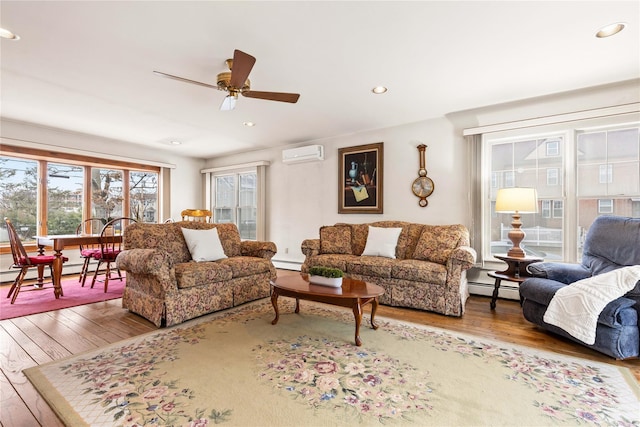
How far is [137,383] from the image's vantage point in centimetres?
188

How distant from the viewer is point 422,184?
4.48 m

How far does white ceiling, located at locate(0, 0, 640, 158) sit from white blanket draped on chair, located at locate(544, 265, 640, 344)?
72.7 inches

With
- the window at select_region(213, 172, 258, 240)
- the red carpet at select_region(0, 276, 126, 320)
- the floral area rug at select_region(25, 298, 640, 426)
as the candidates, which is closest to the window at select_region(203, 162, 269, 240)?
the window at select_region(213, 172, 258, 240)

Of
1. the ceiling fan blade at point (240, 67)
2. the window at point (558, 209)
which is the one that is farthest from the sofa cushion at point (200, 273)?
the window at point (558, 209)

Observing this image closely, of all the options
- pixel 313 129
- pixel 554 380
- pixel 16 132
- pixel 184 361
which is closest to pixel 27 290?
pixel 16 132

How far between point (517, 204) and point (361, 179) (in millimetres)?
2296

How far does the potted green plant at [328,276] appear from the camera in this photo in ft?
9.00

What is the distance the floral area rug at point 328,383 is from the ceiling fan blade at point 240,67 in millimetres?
2128

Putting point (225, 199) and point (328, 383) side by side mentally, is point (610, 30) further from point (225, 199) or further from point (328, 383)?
point (225, 199)

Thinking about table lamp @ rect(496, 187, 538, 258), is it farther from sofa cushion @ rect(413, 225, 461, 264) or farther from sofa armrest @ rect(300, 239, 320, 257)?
sofa armrest @ rect(300, 239, 320, 257)

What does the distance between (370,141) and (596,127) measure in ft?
9.01

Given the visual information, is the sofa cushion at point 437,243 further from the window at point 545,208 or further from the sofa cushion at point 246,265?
the sofa cushion at point 246,265

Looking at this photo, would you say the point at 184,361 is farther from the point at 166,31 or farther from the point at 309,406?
the point at 166,31

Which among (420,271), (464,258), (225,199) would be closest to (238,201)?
(225,199)
